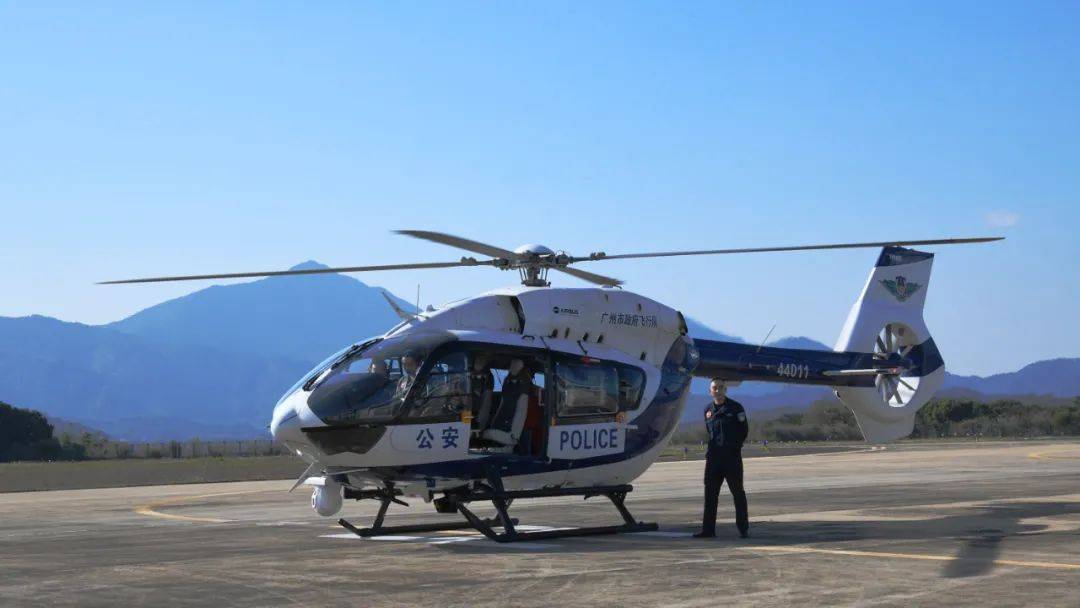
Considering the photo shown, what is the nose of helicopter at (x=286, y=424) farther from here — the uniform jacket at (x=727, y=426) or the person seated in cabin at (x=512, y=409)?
the uniform jacket at (x=727, y=426)

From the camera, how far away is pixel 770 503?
23375 millimetres

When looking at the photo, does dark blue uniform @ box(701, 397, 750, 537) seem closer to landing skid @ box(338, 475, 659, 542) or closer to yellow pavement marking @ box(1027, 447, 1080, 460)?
landing skid @ box(338, 475, 659, 542)

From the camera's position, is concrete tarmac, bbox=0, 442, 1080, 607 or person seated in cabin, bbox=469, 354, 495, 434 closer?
concrete tarmac, bbox=0, 442, 1080, 607

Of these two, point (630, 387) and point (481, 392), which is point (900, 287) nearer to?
point (630, 387)

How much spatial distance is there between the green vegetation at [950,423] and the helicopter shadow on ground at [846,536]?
2062 inches

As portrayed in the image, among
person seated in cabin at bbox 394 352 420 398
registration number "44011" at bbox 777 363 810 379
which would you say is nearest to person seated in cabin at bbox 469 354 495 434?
person seated in cabin at bbox 394 352 420 398

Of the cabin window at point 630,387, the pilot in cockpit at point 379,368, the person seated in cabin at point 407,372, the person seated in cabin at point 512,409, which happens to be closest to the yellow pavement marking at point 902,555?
the person seated in cabin at point 512,409

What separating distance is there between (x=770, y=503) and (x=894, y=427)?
15.5 feet

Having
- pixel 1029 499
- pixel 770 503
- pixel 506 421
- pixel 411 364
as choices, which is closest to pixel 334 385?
pixel 411 364

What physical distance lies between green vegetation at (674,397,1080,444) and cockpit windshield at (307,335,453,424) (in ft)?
180

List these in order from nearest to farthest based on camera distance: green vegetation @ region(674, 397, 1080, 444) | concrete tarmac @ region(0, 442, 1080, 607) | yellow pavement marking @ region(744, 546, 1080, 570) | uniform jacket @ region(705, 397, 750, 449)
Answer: concrete tarmac @ region(0, 442, 1080, 607) < yellow pavement marking @ region(744, 546, 1080, 570) < uniform jacket @ region(705, 397, 750, 449) < green vegetation @ region(674, 397, 1080, 444)

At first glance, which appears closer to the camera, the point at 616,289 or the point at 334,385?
the point at 334,385

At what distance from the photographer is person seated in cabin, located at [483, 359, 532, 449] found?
1777cm

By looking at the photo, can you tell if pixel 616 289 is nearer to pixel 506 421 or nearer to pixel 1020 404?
pixel 506 421
